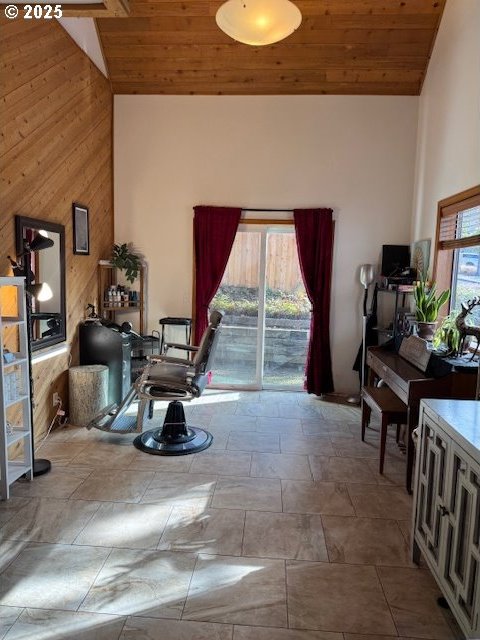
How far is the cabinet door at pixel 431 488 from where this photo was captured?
1.87 metres

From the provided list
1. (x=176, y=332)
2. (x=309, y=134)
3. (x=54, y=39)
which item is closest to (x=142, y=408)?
(x=176, y=332)

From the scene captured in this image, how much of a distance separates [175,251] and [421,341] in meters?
2.90

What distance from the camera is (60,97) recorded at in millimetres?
3713

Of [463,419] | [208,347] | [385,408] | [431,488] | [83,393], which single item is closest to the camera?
[463,419]

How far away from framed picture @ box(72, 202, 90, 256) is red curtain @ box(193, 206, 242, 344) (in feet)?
3.92

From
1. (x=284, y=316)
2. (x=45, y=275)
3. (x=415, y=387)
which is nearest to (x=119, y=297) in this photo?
(x=45, y=275)

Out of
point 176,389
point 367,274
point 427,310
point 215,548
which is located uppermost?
point 367,274

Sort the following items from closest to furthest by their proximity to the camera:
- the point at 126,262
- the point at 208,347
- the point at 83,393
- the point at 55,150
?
the point at 208,347 → the point at 55,150 → the point at 83,393 → the point at 126,262

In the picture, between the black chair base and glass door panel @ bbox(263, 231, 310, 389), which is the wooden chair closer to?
the black chair base

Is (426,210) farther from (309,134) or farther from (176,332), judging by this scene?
(176,332)

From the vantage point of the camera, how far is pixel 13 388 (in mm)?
2836

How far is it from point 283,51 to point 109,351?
338 centimetres

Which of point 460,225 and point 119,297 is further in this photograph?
point 119,297

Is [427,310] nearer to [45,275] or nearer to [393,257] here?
[393,257]
